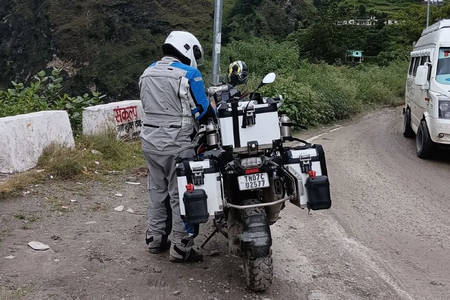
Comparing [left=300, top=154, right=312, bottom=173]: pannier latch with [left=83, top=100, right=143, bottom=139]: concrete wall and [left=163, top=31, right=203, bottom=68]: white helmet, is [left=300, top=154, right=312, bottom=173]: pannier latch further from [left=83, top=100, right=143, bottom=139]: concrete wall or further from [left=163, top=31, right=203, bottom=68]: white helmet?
[left=83, top=100, right=143, bottom=139]: concrete wall

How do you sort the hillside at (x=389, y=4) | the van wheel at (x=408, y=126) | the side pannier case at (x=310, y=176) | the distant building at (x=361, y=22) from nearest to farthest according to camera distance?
the side pannier case at (x=310, y=176) → the van wheel at (x=408, y=126) → the distant building at (x=361, y=22) → the hillside at (x=389, y=4)

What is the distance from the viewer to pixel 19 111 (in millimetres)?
8883

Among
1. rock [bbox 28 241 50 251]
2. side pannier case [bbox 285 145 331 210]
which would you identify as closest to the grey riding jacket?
side pannier case [bbox 285 145 331 210]

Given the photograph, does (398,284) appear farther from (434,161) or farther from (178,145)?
(434,161)

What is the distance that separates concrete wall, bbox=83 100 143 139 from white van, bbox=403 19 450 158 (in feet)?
16.2

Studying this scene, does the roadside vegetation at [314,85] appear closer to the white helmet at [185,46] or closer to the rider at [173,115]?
the white helmet at [185,46]

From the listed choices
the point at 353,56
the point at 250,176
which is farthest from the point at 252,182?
the point at 353,56

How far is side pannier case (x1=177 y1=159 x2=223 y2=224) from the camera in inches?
163

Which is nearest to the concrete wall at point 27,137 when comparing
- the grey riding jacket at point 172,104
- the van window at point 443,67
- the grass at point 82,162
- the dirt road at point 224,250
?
the grass at point 82,162

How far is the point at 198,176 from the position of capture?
420 centimetres

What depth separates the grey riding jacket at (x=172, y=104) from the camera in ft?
15.1

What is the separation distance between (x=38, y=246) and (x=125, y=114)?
461 centimetres

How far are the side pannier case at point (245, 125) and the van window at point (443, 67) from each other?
21.9ft

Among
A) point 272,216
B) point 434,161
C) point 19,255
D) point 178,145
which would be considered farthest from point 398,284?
point 434,161
